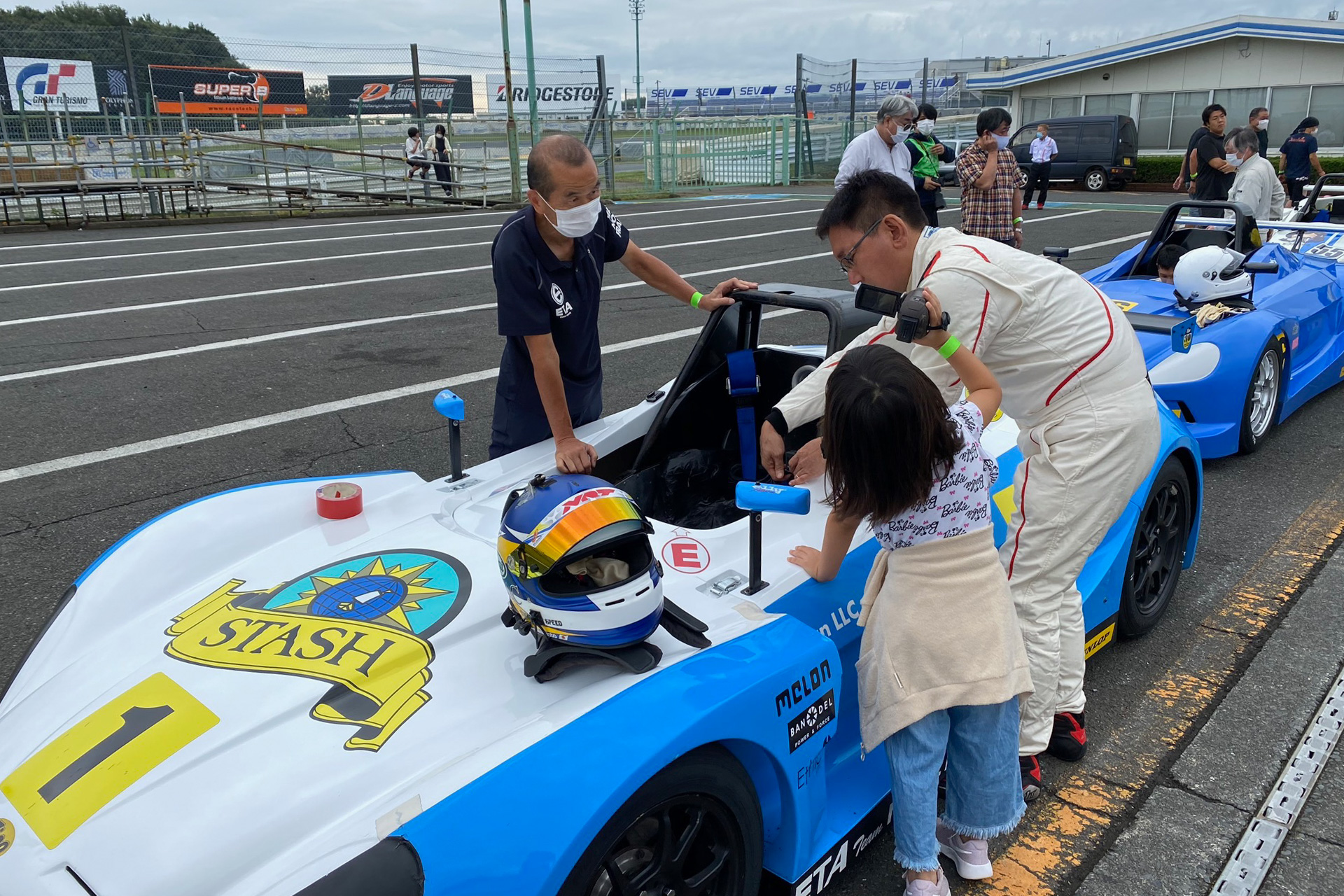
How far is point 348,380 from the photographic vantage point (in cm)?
668

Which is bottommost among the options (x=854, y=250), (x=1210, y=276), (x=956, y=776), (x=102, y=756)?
(x=956, y=776)

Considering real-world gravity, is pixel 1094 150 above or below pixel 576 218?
above

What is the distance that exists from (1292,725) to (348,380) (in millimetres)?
5774

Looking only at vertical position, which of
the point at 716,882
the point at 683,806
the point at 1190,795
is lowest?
the point at 1190,795

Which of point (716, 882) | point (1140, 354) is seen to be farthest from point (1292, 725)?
point (716, 882)

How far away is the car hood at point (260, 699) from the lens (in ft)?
5.19

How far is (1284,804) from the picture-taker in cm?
256

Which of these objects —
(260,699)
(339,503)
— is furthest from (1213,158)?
(260,699)

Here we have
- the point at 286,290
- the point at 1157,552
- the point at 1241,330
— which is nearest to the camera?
the point at 1157,552

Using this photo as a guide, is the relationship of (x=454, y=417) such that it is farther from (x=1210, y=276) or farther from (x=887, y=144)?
(x=887, y=144)

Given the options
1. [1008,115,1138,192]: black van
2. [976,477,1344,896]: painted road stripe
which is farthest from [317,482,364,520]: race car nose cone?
[1008,115,1138,192]: black van

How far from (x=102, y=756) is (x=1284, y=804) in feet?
9.33

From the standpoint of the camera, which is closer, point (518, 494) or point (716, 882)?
point (716, 882)

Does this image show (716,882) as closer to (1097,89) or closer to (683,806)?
(683,806)
